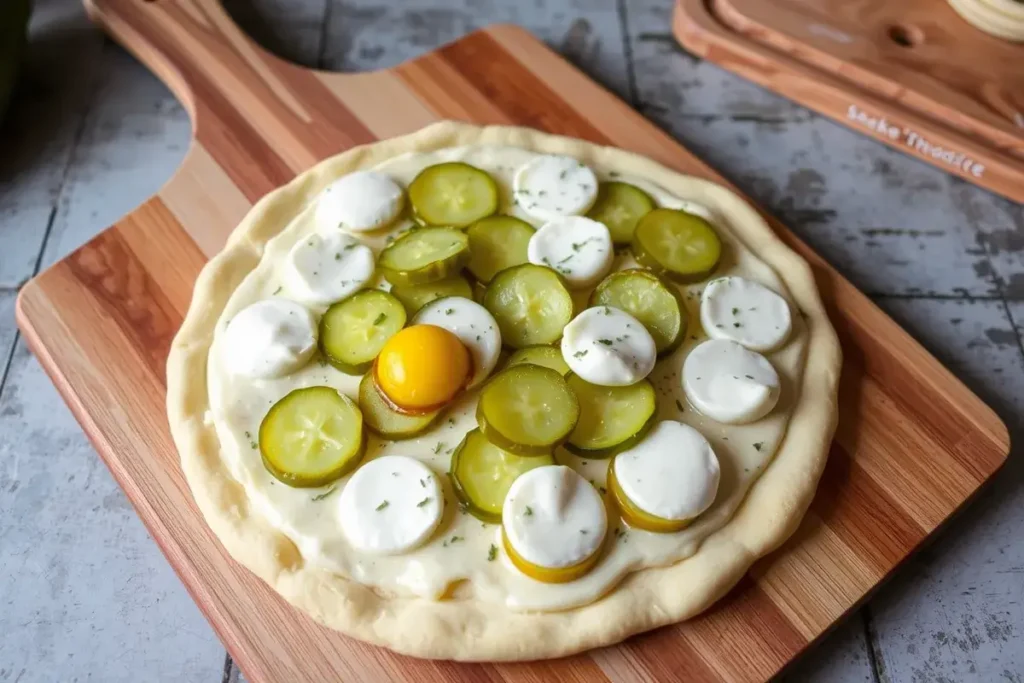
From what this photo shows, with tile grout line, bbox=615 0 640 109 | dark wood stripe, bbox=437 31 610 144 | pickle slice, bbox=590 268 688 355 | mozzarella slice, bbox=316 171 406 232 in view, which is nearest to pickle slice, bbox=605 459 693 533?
pickle slice, bbox=590 268 688 355

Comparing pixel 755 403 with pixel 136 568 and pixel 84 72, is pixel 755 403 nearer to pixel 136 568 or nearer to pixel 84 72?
pixel 136 568

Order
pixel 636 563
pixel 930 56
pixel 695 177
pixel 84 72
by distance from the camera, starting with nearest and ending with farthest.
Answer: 1. pixel 636 563
2. pixel 695 177
3. pixel 930 56
4. pixel 84 72

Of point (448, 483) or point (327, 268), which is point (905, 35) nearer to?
point (327, 268)

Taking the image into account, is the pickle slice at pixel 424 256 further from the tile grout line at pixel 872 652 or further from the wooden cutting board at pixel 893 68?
the wooden cutting board at pixel 893 68

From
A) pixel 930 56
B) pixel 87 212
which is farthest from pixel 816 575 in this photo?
pixel 87 212

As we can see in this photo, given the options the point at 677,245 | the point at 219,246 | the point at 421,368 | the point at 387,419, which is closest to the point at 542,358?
the point at 421,368

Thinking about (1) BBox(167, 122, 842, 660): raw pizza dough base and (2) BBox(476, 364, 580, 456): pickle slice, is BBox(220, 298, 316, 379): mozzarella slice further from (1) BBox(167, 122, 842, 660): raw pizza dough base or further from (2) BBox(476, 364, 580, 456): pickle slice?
(2) BBox(476, 364, 580, 456): pickle slice
